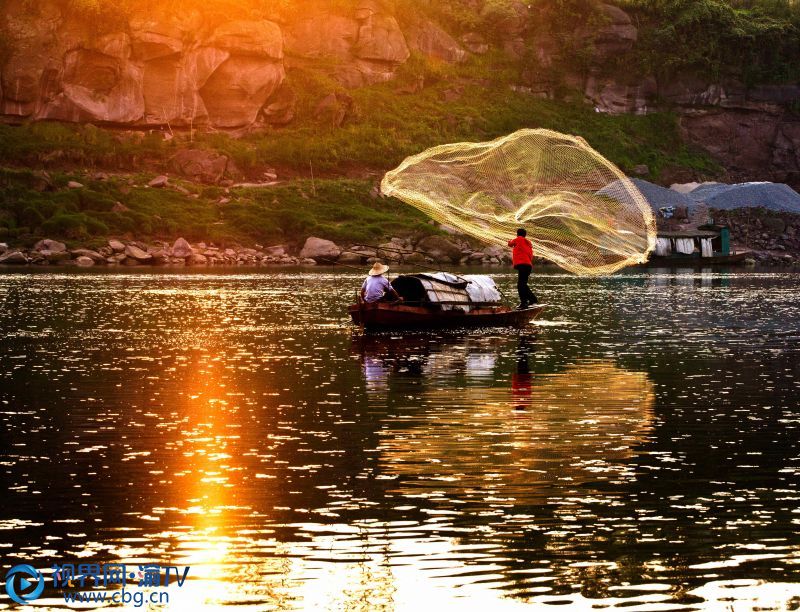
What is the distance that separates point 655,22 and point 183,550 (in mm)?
137493

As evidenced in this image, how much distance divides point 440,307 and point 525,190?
5.12m

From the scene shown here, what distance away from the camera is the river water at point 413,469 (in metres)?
12.2

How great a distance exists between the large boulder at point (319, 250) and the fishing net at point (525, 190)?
48.8 meters

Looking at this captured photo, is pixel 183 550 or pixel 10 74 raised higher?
pixel 10 74

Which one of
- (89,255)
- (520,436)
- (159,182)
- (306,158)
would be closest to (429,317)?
(520,436)

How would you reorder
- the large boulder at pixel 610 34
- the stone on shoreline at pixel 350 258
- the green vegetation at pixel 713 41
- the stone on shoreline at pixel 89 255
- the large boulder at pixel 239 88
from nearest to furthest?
the stone on shoreline at pixel 89 255, the stone on shoreline at pixel 350 258, the large boulder at pixel 239 88, the green vegetation at pixel 713 41, the large boulder at pixel 610 34

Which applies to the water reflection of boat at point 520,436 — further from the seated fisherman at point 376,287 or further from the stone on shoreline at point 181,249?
the stone on shoreline at point 181,249

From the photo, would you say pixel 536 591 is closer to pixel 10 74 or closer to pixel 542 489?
pixel 542 489

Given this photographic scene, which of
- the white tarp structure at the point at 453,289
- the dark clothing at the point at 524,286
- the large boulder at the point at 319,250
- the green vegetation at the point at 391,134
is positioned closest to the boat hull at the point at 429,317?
the white tarp structure at the point at 453,289

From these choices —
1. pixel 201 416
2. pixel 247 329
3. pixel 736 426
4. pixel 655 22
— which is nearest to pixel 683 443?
pixel 736 426

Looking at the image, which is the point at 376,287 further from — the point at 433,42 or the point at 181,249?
the point at 433,42

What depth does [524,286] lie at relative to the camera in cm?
4081

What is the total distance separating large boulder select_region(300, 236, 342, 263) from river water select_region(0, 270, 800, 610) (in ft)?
186

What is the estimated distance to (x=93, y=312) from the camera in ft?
147
